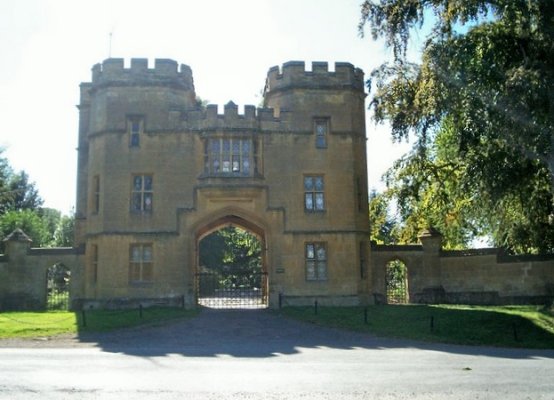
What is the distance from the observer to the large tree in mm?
16797

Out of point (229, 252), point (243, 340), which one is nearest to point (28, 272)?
point (243, 340)

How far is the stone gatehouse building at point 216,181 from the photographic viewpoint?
2527 centimetres

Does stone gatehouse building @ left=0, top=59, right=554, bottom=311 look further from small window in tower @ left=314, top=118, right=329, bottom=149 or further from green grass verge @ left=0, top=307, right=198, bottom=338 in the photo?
green grass verge @ left=0, top=307, right=198, bottom=338

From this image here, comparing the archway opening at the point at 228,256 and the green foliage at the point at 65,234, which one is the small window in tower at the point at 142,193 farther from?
the green foliage at the point at 65,234

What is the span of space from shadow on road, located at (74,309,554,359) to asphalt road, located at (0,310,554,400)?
0.10 ft

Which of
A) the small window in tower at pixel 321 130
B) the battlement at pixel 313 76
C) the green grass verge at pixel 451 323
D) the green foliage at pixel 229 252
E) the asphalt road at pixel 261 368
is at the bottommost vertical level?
the asphalt road at pixel 261 368

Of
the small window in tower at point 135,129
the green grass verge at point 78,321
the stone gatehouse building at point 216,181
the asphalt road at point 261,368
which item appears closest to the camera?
the asphalt road at point 261,368

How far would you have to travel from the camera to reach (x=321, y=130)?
26.6m

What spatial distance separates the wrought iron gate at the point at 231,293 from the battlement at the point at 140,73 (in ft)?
27.5

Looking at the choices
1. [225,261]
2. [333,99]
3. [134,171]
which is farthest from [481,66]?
[225,261]

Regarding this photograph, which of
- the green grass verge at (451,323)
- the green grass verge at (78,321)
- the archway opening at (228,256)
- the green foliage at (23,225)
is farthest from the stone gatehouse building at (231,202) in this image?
A: the green foliage at (23,225)

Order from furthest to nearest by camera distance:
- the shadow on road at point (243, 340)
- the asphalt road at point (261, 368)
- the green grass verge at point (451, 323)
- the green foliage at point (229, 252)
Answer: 1. the green foliage at point (229, 252)
2. the green grass verge at point (451, 323)
3. the shadow on road at point (243, 340)
4. the asphalt road at point (261, 368)

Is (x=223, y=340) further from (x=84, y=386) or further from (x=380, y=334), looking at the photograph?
(x=84, y=386)

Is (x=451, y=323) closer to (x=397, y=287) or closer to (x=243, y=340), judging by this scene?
(x=243, y=340)
